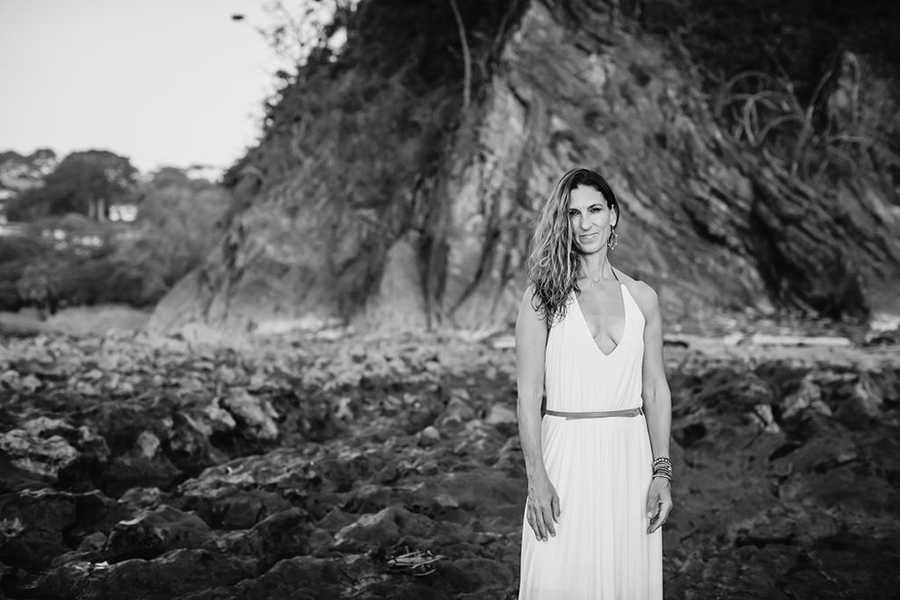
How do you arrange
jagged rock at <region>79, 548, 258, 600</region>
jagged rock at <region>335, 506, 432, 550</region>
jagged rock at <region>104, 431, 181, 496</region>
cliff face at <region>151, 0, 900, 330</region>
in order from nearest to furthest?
jagged rock at <region>79, 548, 258, 600</region> → jagged rock at <region>335, 506, 432, 550</region> → jagged rock at <region>104, 431, 181, 496</region> → cliff face at <region>151, 0, 900, 330</region>

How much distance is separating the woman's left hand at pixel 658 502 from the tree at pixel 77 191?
5813 centimetres

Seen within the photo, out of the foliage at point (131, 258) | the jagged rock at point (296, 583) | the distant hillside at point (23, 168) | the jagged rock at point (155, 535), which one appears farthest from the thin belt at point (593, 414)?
the distant hillside at point (23, 168)

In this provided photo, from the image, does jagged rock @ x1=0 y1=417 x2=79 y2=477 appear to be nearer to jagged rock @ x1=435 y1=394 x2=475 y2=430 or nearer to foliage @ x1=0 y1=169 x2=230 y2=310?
jagged rock @ x1=435 y1=394 x2=475 y2=430

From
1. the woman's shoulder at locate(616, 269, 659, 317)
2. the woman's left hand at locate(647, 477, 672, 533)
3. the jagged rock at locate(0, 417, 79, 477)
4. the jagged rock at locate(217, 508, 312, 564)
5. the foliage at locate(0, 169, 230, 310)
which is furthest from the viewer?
the foliage at locate(0, 169, 230, 310)

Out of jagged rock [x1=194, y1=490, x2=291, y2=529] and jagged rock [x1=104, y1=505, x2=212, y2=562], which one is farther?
jagged rock [x1=194, y1=490, x2=291, y2=529]

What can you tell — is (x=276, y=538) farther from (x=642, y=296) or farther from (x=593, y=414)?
(x=642, y=296)

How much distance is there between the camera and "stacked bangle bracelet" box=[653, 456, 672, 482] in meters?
2.54

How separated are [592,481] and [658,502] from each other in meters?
0.26

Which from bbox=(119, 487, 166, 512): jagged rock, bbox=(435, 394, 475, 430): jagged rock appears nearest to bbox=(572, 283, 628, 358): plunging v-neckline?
bbox=(119, 487, 166, 512): jagged rock

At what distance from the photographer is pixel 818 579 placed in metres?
3.54

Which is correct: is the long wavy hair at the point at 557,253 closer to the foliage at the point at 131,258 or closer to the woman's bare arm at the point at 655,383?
the woman's bare arm at the point at 655,383

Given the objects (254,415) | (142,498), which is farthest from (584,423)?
(254,415)

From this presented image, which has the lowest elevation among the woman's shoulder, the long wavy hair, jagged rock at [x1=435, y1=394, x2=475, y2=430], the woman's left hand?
jagged rock at [x1=435, y1=394, x2=475, y2=430]

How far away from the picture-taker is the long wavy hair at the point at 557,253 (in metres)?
2.44
